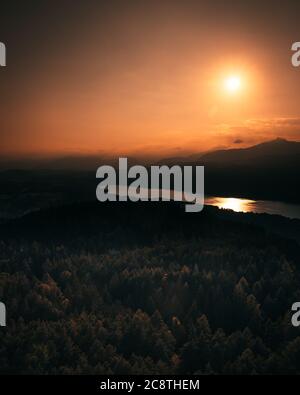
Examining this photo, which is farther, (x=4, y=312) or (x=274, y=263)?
(x=274, y=263)

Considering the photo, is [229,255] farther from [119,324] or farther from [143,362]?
[143,362]

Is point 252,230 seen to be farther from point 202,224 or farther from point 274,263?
point 274,263
